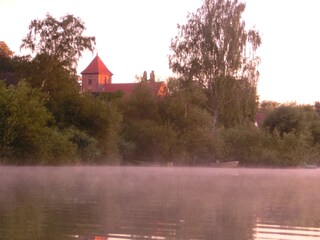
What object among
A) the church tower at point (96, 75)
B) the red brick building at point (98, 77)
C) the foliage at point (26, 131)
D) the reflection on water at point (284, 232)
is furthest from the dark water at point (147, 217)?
the church tower at point (96, 75)

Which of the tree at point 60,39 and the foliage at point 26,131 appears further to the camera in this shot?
the tree at point 60,39

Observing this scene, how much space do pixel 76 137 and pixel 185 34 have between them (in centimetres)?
1857

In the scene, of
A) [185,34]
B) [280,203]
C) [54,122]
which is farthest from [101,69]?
[280,203]

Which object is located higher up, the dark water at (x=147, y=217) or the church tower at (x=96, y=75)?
the church tower at (x=96, y=75)

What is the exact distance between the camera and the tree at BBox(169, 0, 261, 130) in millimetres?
50219

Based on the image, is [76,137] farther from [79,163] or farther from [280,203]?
[280,203]

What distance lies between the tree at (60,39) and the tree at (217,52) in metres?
9.43

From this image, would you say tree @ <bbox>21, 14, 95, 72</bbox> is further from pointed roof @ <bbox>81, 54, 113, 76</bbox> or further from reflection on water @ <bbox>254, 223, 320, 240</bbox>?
pointed roof @ <bbox>81, 54, 113, 76</bbox>

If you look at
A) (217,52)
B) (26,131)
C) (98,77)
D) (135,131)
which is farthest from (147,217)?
(98,77)

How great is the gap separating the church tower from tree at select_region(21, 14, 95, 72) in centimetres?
8255

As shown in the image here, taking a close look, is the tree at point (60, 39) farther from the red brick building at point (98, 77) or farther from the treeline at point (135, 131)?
the red brick building at point (98, 77)

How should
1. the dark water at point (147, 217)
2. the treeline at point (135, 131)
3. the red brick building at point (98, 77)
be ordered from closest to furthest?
the dark water at point (147, 217) < the treeline at point (135, 131) < the red brick building at point (98, 77)

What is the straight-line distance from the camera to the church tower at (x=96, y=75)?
129 m

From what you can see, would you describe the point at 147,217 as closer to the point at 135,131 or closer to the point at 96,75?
the point at 135,131
